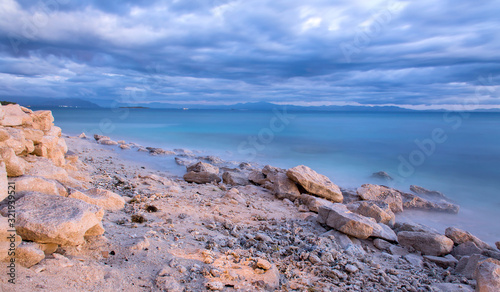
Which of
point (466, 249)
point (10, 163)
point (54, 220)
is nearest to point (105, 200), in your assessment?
point (10, 163)

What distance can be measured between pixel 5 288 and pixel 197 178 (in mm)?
8374

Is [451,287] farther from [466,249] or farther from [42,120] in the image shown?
[42,120]

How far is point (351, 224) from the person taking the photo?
6414 mm

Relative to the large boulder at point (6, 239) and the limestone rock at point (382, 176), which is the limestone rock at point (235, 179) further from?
the large boulder at point (6, 239)

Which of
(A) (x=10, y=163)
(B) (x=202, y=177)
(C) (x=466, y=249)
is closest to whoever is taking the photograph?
(A) (x=10, y=163)

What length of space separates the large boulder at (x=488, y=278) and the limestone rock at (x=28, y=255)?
592cm

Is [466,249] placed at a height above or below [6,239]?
below

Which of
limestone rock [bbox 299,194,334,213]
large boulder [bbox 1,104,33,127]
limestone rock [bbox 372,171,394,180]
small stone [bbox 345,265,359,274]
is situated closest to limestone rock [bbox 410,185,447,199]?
limestone rock [bbox 372,171,394,180]

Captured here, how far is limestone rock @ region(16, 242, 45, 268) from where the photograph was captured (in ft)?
10.6

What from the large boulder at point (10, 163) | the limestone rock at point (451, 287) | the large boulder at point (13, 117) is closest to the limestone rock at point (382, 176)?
the limestone rock at point (451, 287)

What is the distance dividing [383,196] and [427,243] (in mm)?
4391

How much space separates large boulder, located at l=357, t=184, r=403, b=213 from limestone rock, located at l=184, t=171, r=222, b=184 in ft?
17.8

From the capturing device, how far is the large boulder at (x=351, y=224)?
6.42 m

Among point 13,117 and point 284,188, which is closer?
point 13,117
